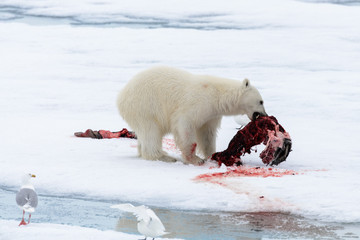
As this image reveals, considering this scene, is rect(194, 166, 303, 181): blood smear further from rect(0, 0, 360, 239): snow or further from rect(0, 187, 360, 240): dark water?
rect(0, 187, 360, 240): dark water

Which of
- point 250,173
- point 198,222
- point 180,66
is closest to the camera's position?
point 198,222

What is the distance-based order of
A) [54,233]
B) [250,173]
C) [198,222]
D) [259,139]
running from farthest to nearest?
[259,139]
[250,173]
[198,222]
[54,233]

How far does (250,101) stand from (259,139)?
0.37 metres

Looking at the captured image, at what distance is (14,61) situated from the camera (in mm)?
13578

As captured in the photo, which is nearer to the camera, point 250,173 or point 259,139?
point 250,173

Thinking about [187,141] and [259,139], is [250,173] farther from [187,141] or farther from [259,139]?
[187,141]

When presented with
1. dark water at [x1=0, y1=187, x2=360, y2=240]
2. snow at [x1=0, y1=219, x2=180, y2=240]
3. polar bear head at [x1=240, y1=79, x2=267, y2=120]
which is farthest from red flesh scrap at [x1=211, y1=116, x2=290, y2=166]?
snow at [x1=0, y1=219, x2=180, y2=240]

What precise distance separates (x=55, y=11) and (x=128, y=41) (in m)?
5.52

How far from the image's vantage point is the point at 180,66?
1338cm

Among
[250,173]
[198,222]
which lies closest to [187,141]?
[250,173]

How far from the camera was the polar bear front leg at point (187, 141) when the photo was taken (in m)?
6.79

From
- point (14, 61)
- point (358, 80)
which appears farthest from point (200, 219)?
point (14, 61)

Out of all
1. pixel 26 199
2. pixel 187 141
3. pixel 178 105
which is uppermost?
pixel 178 105

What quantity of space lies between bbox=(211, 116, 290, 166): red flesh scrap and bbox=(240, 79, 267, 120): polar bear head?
0.10m
